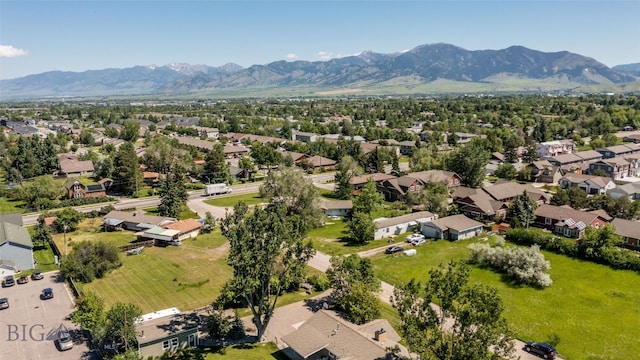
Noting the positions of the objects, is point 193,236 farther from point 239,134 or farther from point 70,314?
point 239,134

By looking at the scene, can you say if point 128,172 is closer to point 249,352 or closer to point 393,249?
point 393,249

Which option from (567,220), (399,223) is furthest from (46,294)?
(567,220)

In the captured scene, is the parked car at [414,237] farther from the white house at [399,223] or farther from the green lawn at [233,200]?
the green lawn at [233,200]

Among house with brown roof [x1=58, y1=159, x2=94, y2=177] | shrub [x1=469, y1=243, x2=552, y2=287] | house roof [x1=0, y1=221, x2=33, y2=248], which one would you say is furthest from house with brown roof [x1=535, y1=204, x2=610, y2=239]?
house with brown roof [x1=58, y1=159, x2=94, y2=177]

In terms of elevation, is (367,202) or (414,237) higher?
(367,202)

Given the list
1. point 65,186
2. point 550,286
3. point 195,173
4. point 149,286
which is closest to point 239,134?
point 195,173

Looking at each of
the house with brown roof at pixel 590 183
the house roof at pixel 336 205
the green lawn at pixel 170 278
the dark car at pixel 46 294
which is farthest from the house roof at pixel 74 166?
the house with brown roof at pixel 590 183

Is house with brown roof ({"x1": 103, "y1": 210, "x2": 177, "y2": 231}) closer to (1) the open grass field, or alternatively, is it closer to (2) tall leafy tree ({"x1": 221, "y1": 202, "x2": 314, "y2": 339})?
(1) the open grass field
